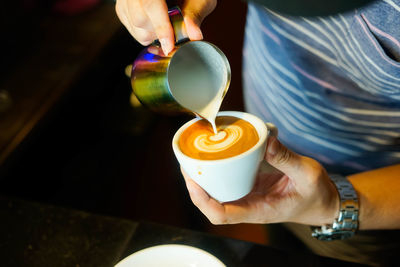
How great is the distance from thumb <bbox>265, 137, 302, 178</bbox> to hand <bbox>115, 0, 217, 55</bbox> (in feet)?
0.96

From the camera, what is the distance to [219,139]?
919 mm

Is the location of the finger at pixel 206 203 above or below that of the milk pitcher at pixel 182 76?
below

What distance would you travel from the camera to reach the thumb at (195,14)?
0.82m

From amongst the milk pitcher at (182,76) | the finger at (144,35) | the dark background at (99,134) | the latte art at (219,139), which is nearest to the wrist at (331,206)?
the latte art at (219,139)

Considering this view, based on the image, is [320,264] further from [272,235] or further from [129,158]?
[129,158]

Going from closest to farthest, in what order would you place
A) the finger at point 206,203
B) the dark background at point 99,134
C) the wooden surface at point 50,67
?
the finger at point 206,203, the wooden surface at point 50,67, the dark background at point 99,134

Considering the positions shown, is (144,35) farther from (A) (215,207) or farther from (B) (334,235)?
(B) (334,235)

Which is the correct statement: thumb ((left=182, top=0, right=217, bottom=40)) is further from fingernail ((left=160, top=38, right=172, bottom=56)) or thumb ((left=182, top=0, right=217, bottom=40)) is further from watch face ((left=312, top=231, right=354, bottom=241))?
watch face ((left=312, top=231, right=354, bottom=241))

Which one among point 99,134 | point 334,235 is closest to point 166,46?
point 334,235

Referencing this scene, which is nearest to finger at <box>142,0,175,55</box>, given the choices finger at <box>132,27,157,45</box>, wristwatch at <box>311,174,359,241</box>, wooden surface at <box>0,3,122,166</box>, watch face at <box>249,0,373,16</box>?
finger at <box>132,27,157,45</box>

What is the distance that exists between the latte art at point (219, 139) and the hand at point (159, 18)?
0.23m

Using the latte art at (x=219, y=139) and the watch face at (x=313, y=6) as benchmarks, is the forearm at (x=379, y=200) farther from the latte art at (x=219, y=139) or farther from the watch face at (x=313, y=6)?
the watch face at (x=313, y=6)

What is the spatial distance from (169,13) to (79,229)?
0.58 meters

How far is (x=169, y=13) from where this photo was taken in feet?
2.86
